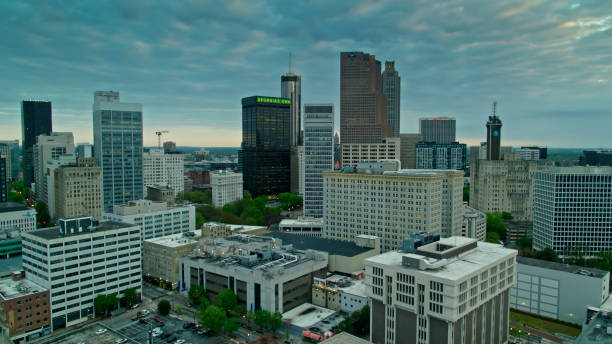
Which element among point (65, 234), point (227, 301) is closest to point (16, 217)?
point (65, 234)

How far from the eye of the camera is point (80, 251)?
115 m

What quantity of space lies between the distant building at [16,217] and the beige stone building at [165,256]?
7446 centimetres

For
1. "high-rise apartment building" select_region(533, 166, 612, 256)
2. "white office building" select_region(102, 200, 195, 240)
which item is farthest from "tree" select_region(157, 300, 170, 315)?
"high-rise apartment building" select_region(533, 166, 612, 256)

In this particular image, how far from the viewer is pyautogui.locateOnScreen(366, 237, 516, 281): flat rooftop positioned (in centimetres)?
8394

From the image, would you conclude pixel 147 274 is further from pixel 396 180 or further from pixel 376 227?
pixel 396 180

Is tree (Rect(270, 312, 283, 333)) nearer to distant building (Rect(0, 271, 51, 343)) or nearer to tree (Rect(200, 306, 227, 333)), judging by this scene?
tree (Rect(200, 306, 227, 333))

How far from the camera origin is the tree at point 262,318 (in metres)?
105

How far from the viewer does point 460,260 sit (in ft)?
308

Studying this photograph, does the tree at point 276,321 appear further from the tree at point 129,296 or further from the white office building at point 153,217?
the white office building at point 153,217

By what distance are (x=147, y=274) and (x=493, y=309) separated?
109832mm

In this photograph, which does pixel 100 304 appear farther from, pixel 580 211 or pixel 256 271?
pixel 580 211

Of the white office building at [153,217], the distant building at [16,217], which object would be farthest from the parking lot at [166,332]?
the distant building at [16,217]

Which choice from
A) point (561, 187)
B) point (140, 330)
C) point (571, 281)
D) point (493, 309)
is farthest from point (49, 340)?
point (561, 187)

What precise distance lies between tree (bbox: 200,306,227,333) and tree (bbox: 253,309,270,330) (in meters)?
8.06
